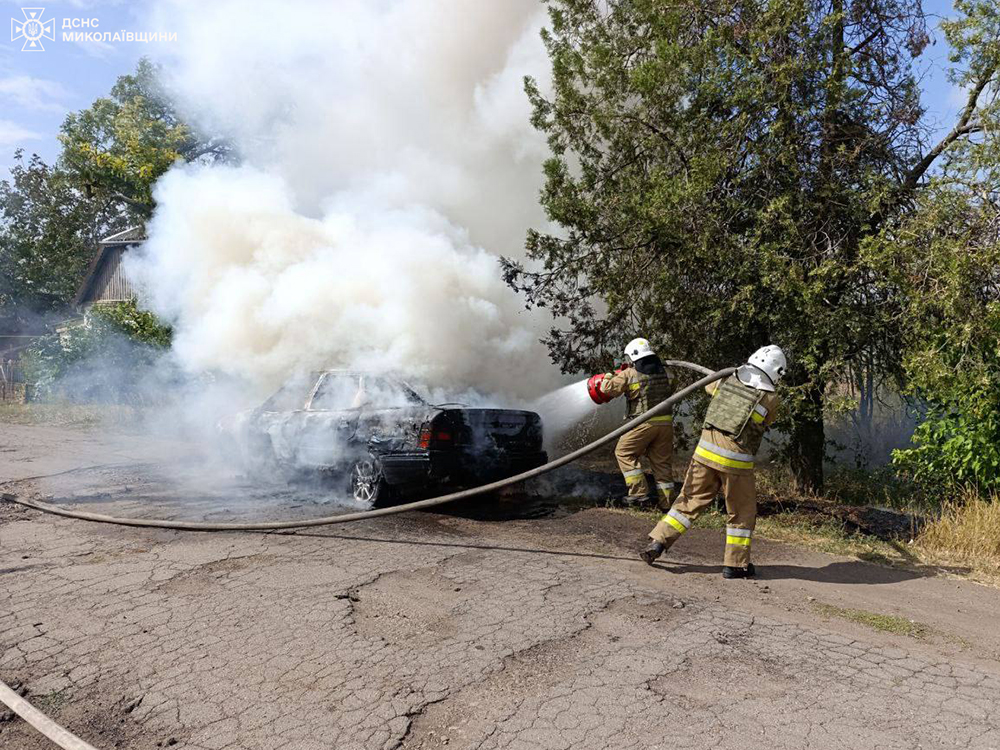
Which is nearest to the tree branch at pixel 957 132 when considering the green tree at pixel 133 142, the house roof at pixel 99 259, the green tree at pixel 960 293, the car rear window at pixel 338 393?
the green tree at pixel 960 293

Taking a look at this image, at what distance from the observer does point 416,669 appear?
3.46 m

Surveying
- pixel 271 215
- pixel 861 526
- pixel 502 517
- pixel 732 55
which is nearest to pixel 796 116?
pixel 732 55

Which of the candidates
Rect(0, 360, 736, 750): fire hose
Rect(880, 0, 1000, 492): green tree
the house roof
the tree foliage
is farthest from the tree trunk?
the house roof

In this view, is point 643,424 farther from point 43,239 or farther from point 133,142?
point 43,239

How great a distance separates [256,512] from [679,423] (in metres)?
4.78

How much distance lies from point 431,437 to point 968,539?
4.40 meters

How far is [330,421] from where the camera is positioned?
730cm

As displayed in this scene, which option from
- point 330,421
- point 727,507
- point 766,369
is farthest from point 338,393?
point 766,369

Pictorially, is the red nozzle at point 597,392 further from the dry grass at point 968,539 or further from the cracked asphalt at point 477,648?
the dry grass at point 968,539

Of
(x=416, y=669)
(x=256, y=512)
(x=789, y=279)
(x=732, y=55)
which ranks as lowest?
Result: (x=416, y=669)

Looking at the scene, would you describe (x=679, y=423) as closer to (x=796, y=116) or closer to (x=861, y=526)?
(x=861, y=526)

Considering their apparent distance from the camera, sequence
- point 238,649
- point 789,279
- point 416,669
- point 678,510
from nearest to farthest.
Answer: point 416,669, point 238,649, point 678,510, point 789,279

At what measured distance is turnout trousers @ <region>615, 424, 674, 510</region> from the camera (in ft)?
22.9

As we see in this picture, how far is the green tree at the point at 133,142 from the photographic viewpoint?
22344 millimetres
